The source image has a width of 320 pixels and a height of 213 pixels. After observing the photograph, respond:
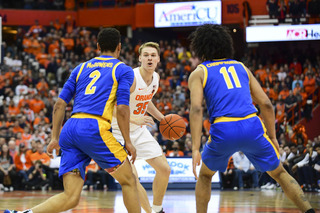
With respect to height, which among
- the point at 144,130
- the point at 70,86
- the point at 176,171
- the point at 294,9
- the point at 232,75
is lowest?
the point at 176,171

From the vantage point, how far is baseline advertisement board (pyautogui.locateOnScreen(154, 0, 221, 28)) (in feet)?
81.8

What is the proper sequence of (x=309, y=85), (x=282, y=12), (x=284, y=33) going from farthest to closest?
(x=282, y=12) → (x=284, y=33) → (x=309, y=85)

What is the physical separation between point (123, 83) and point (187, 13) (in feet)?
67.2

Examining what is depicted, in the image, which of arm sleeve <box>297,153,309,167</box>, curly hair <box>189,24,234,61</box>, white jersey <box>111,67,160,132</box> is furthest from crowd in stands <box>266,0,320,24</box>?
curly hair <box>189,24,234,61</box>

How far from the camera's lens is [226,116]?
547 cm

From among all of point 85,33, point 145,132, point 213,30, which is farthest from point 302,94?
point 213,30

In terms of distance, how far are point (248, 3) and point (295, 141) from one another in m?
10.1

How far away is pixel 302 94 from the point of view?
20.6m

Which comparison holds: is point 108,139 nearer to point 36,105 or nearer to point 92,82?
point 92,82

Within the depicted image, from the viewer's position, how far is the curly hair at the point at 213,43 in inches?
226

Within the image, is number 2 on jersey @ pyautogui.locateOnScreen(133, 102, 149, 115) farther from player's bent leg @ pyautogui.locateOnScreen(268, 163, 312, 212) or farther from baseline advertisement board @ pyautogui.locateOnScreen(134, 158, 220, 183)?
baseline advertisement board @ pyautogui.locateOnScreen(134, 158, 220, 183)

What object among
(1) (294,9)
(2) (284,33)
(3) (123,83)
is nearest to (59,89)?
(2) (284,33)

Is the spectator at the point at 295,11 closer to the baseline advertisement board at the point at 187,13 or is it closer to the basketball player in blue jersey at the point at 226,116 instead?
the baseline advertisement board at the point at 187,13

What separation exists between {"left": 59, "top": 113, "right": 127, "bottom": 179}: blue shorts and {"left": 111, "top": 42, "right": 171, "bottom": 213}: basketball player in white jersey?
1.74m
